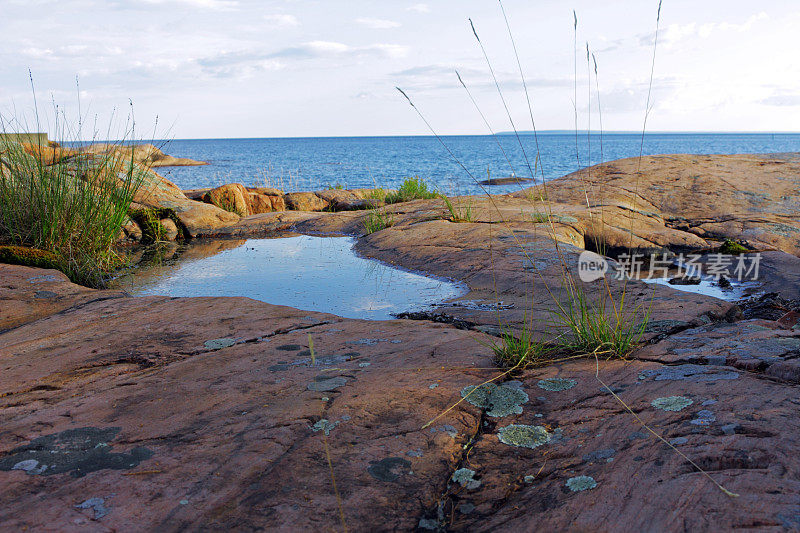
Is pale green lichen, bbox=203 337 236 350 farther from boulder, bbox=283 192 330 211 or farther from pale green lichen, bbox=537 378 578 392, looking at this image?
boulder, bbox=283 192 330 211

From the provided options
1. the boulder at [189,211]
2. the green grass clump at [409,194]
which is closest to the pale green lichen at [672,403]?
the boulder at [189,211]

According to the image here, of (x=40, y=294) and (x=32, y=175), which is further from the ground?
(x=32, y=175)

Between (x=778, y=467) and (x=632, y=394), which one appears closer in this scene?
(x=778, y=467)

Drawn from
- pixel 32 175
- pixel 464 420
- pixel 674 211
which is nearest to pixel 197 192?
pixel 32 175

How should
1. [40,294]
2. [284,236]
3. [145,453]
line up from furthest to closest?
[284,236] < [40,294] < [145,453]

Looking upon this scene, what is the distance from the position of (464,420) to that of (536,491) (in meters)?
0.51

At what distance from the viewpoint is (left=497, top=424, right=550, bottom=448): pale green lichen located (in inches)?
81.4

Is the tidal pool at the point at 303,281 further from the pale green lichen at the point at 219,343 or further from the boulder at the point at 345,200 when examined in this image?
the boulder at the point at 345,200

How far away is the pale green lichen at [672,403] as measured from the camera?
209cm

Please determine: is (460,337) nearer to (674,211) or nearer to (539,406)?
(539,406)

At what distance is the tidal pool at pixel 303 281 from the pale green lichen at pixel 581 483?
2570 millimetres

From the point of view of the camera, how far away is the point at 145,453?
1.97 meters

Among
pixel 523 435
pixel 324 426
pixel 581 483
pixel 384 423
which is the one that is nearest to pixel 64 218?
pixel 324 426

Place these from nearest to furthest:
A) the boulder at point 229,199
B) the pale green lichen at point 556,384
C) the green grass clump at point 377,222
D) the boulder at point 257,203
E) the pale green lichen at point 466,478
→ the pale green lichen at point 466,478 < the pale green lichen at point 556,384 < the green grass clump at point 377,222 < the boulder at point 229,199 < the boulder at point 257,203
